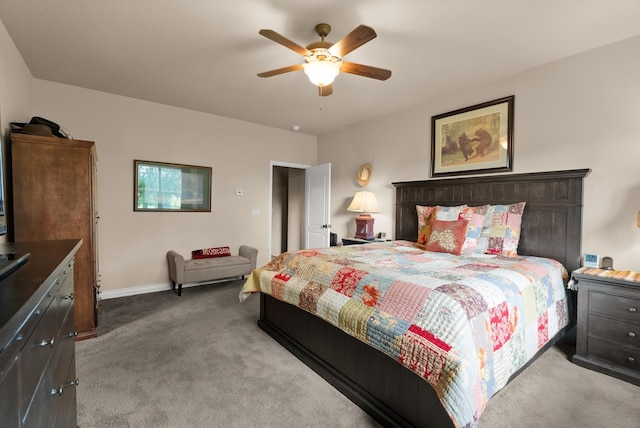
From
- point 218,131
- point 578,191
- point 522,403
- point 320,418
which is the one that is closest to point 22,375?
point 320,418

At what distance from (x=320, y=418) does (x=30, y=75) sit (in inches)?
172

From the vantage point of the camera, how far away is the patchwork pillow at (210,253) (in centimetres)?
450

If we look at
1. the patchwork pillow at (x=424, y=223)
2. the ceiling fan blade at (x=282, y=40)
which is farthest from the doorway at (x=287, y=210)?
the ceiling fan blade at (x=282, y=40)

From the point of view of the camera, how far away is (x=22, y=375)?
70 cm

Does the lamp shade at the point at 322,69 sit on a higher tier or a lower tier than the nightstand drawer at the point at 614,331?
higher

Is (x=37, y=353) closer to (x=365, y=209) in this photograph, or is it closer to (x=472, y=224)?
(x=472, y=224)

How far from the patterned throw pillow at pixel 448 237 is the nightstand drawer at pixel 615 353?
1.14 metres

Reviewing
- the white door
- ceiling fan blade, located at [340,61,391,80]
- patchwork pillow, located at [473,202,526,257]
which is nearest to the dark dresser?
ceiling fan blade, located at [340,61,391,80]

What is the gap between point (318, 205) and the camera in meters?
5.18

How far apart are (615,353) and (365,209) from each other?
9.30 ft

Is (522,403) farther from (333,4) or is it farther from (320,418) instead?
(333,4)

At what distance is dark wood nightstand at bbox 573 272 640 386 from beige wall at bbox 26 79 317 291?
4212 mm

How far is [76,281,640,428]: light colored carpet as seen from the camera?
1736 millimetres

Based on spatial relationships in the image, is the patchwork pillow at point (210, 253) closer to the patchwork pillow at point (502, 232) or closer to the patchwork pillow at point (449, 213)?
the patchwork pillow at point (449, 213)
